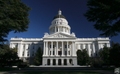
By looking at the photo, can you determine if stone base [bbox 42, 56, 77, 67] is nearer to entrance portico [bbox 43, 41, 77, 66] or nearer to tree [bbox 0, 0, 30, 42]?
entrance portico [bbox 43, 41, 77, 66]

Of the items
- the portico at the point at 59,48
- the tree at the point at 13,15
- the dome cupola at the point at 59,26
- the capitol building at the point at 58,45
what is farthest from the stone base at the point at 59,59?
the tree at the point at 13,15

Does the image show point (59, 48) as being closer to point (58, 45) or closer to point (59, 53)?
point (58, 45)

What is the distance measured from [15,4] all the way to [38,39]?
60.9 meters

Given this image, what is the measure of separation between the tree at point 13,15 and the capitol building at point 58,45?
44.4 m

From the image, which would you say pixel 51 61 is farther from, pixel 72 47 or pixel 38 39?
pixel 38 39

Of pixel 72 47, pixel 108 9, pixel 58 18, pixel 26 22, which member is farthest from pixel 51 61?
pixel 108 9

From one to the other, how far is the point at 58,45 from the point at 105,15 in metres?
55.1

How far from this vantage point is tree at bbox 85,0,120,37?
1930cm

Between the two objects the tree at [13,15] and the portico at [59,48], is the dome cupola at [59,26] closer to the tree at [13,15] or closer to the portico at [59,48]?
the portico at [59,48]

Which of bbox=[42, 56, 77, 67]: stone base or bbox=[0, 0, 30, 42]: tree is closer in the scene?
bbox=[0, 0, 30, 42]: tree

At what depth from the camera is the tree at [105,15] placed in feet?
63.3

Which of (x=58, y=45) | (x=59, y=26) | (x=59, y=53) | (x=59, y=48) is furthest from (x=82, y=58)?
(x=59, y=26)

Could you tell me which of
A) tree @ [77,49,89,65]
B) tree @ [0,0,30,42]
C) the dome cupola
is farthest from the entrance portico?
tree @ [0,0,30,42]

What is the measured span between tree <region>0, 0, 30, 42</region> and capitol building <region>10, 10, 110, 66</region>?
146 ft
